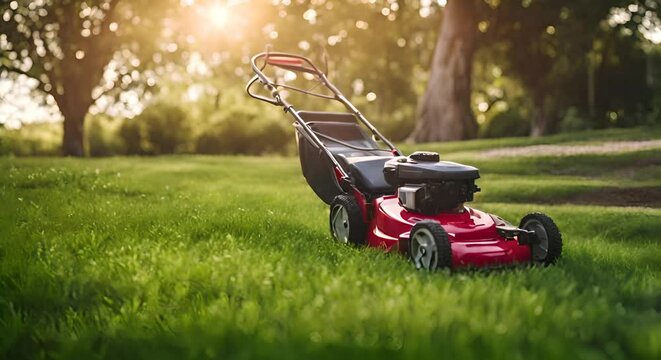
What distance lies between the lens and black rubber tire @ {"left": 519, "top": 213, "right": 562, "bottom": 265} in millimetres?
5602

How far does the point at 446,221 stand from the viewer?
18.6ft

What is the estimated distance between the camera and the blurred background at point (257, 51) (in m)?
23.7

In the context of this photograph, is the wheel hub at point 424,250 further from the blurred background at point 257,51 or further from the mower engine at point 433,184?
the blurred background at point 257,51

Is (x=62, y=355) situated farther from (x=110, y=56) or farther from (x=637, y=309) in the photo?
(x=110, y=56)

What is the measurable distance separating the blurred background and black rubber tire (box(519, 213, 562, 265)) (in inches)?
494

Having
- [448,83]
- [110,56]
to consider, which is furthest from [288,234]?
[110,56]

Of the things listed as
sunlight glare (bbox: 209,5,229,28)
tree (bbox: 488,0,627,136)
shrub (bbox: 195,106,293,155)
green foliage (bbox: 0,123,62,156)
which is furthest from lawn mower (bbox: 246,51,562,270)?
green foliage (bbox: 0,123,62,156)

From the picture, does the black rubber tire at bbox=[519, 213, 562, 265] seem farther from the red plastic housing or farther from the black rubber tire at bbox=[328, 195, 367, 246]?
the black rubber tire at bbox=[328, 195, 367, 246]

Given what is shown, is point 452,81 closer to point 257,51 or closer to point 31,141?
point 257,51

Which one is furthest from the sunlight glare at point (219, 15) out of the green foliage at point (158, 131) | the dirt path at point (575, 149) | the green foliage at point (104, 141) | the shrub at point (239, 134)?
the dirt path at point (575, 149)

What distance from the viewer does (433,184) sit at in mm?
5703

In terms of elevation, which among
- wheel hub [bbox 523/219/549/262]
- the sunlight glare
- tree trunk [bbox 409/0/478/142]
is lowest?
wheel hub [bbox 523/219/549/262]

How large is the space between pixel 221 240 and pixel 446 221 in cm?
178

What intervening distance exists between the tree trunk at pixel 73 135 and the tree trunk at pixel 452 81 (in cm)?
1166
